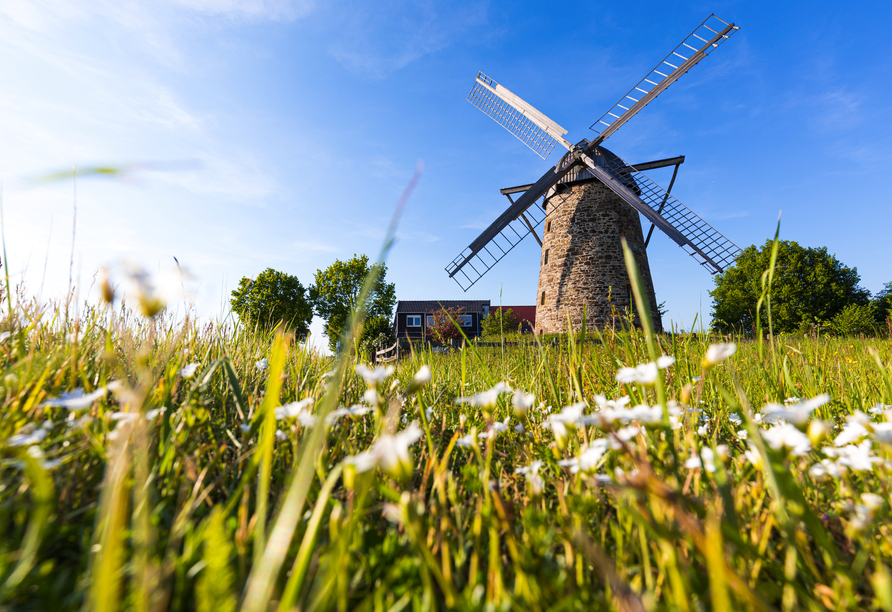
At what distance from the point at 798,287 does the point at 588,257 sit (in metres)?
16.1

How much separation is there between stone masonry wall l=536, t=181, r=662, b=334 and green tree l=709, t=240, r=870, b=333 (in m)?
10.6

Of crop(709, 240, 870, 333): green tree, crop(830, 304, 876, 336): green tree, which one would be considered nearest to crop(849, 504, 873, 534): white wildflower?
crop(830, 304, 876, 336): green tree

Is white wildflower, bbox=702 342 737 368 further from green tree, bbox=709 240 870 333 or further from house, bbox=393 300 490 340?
house, bbox=393 300 490 340

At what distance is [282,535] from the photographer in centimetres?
61

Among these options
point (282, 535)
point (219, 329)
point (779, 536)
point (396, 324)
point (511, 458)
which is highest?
point (396, 324)

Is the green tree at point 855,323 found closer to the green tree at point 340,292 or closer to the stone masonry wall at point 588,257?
the stone masonry wall at point 588,257

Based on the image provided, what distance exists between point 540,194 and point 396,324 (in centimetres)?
2850

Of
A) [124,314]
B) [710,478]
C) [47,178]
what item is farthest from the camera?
[124,314]

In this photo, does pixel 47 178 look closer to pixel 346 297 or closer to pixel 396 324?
pixel 346 297

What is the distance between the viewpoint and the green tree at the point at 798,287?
2159 cm

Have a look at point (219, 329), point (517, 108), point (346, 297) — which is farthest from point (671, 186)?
point (346, 297)

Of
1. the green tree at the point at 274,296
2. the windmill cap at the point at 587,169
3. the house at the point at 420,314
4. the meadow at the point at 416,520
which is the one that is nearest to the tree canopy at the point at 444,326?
the meadow at the point at 416,520

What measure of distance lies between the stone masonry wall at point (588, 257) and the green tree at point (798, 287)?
417 inches

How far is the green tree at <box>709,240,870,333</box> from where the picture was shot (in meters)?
21.6
